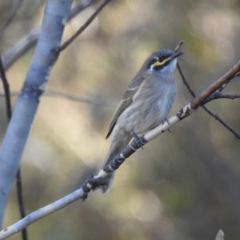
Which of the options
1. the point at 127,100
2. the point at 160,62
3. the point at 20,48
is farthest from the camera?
the point at 127,100

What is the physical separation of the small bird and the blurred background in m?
3.76

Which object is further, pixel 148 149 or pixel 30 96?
pixel 148 149

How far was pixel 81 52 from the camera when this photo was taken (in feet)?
36.0

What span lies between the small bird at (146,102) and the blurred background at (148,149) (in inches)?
148

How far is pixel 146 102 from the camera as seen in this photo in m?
4.49

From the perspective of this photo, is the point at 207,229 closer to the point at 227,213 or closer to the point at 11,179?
the point at 227,213

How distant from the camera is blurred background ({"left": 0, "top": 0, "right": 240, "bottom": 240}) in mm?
9062

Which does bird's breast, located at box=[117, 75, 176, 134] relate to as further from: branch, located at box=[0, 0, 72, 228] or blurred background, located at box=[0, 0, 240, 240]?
blurred background, located at box=[0, 0, 240, 240]

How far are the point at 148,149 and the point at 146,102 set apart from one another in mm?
5199

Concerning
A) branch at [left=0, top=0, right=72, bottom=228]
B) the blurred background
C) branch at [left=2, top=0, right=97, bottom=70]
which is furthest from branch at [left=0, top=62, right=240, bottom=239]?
the blurred background

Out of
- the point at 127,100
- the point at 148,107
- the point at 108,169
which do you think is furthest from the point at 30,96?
the point at 127,100

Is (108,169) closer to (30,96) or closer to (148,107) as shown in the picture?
(30,96)

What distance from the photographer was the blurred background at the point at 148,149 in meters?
9.06

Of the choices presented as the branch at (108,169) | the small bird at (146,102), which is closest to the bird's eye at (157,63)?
the small bird at (146,102)
